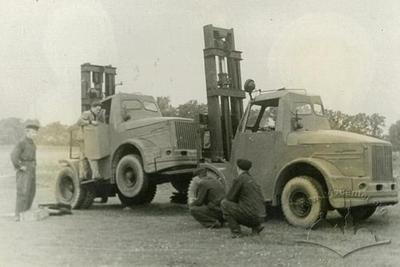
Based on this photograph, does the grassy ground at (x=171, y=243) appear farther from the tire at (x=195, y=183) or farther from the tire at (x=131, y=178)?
the tire at (x=131, y=178)

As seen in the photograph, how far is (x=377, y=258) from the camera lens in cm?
643

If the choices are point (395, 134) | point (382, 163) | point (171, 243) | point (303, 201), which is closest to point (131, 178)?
point (171, 243)

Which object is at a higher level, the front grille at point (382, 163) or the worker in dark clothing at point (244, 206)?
the front grille at point (382, 163)

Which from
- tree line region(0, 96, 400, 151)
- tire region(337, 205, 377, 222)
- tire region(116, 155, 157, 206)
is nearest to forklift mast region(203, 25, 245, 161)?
tree line region(0, 96, 400, 151)

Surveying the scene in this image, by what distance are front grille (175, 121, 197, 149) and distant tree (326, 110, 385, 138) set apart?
7.50 feet

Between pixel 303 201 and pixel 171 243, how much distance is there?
6.39 feet

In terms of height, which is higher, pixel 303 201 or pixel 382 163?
pixel 382 163

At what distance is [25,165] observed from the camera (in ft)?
27.7

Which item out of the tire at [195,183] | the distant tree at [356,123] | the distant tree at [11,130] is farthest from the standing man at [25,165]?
the distant tree at [356,123]

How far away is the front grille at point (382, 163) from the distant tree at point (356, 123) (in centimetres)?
79

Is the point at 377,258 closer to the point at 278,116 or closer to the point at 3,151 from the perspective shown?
the point at 278,116

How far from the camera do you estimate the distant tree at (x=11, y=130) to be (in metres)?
8.15

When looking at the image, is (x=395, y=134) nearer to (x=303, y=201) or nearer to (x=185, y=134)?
(x=303, y=201)

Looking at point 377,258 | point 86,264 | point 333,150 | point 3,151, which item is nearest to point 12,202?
point 3,151
